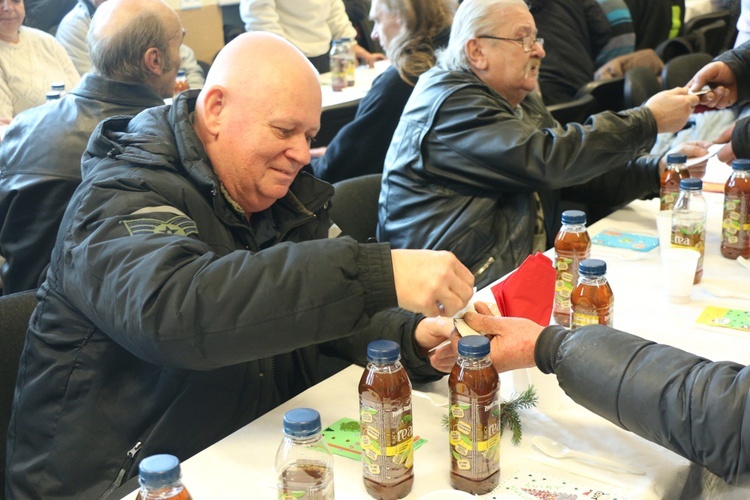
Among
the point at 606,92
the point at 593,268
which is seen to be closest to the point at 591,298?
the point at 593,268

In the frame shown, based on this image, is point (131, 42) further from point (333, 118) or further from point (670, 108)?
point (670, 108)

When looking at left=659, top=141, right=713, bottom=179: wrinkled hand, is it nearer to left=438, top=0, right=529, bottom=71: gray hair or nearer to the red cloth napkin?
left=438, top=0, right=529, bottom=71: gray hair

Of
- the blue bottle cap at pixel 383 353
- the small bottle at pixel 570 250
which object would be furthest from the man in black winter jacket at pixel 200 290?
the small bottle at pixel 570 250

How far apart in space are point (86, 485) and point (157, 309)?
49 cm

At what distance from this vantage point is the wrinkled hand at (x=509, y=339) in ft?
4.71

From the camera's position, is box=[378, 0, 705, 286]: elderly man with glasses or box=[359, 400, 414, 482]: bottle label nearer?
box=[359, 400, 414, 482]: bottle label

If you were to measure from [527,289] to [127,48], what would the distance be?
1.88 meters

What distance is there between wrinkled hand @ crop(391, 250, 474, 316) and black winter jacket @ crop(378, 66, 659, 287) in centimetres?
109

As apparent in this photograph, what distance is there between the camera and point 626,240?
8.07 feet

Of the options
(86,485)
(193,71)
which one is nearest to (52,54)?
(193,71)

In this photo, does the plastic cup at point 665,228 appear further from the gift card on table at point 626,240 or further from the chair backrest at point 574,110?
the chair backrest at point 574,110

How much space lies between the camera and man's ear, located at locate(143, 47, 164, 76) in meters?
2.88

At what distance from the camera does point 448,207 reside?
104 inches

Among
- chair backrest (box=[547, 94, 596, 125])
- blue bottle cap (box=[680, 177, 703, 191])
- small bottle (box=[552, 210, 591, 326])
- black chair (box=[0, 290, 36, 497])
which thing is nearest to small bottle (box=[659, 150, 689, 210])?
blue bottle cap (box=[680, 177, 703, 191])
